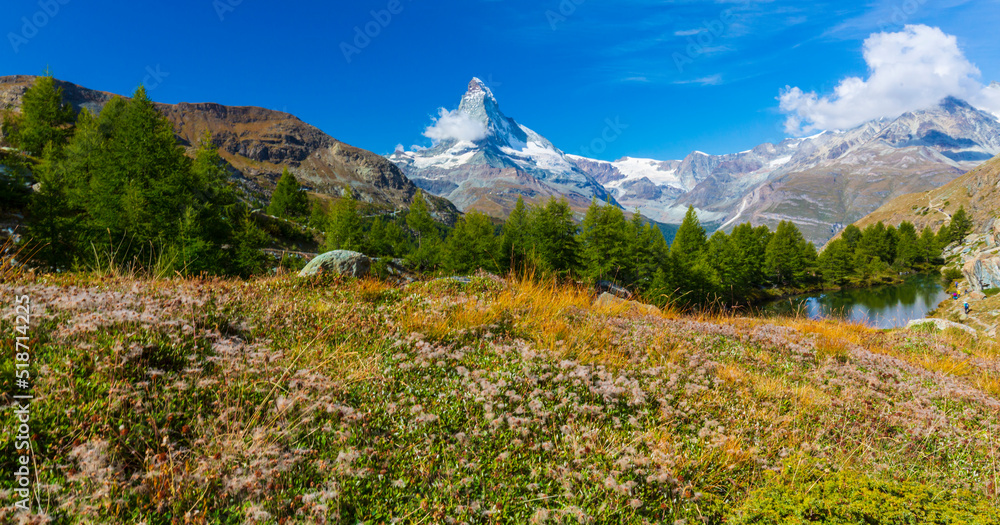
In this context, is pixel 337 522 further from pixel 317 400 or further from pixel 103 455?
pixel 103 455

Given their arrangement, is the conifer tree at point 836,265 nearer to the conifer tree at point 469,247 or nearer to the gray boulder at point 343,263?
the conifer tree at point 469,247

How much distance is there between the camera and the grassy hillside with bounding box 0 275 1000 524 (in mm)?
2682

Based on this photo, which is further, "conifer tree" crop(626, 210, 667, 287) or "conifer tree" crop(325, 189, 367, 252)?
"conifer tree" crop(626, 210, 667, 287)

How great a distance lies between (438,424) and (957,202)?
217 m

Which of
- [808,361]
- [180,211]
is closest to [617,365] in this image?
[808,361]

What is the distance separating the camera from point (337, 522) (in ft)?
8.41

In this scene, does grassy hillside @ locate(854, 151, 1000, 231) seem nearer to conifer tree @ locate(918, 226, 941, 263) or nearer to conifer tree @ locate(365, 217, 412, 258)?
conifer tree @ locate(918, 226, 941, 263)

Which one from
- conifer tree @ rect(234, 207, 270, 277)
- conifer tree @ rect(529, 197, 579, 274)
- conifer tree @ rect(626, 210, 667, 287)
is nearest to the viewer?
conifer tree @ rect(234, 207, 270, 277)

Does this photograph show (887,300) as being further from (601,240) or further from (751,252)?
(601,240)

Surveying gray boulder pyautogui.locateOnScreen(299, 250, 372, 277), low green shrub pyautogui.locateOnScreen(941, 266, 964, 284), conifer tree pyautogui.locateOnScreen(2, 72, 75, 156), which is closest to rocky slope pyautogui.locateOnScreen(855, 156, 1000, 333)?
low green shrub pyautogui.locateOnScreen(941, 266, 964, 284)

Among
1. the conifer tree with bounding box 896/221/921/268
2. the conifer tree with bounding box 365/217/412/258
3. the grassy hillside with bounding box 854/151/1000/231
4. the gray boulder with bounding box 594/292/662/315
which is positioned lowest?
the gray boulder with bounding box 594/292/662/315

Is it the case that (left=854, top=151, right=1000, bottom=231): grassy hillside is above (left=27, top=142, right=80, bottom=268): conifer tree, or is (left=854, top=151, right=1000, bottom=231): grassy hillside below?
above

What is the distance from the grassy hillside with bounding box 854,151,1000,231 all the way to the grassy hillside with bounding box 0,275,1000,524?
167 metres

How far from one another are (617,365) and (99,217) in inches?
1119
